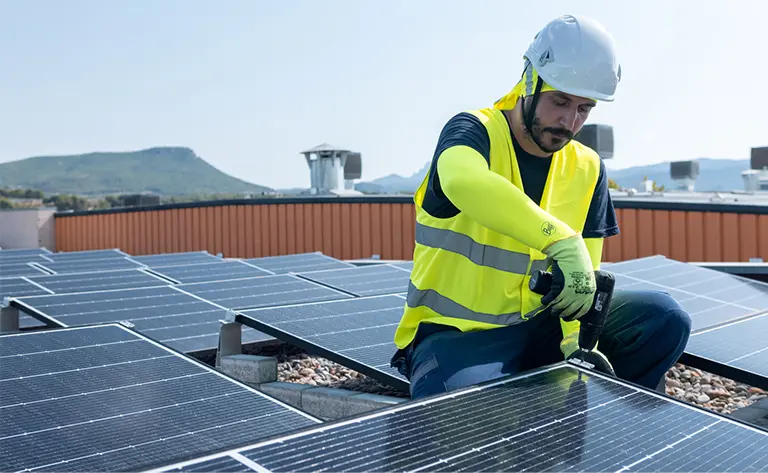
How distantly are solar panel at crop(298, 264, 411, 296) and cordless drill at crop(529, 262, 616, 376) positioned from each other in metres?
4.82

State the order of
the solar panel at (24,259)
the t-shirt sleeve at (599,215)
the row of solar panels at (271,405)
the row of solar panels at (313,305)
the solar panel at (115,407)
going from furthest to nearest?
the solar panel at (24,259) → the row of solar panels at (313,305) → the t-shirt sleeve at (599,215) → the solar panel at (115,407) → the row of solar panels at (271,405)

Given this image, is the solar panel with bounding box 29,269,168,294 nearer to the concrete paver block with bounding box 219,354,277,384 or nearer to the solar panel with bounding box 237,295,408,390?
the concrete paver block with bounding box 219,354,277,384

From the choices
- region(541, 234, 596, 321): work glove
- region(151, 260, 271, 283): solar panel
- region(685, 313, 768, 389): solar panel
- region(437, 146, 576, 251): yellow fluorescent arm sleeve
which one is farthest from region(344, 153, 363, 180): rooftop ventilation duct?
region(541, 234, 596, 321): work glove

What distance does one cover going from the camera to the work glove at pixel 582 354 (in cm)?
423

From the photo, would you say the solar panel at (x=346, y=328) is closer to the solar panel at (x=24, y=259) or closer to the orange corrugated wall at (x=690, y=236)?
the solar panel at (x=24, y=259)

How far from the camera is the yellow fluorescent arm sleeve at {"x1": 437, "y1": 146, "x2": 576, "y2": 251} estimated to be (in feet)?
11.7

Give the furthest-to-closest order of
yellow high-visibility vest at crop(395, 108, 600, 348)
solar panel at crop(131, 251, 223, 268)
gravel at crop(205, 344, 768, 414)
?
solar panel at crop(131, 251, 223, 268) → gravel at crop(205, 344, 768, 414) → yellow high-visibility vest at crop(395, 108, 600, 348)

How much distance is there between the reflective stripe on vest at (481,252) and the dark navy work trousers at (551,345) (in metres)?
0.32

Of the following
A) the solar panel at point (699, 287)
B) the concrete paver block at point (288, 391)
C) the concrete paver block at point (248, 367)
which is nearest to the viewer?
the concrete paver block at point (288, 391)

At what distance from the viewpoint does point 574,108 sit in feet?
13.7

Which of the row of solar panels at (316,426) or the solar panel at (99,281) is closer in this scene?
the row of solar panels at (316,426)

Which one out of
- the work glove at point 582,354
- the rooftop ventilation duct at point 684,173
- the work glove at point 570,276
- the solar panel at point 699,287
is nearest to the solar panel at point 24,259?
the solar panel at point 699,287

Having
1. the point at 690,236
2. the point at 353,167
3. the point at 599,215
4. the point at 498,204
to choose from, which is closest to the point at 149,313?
the point at 599,215

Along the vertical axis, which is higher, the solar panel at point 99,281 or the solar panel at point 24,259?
the solar panel at point 99,281
